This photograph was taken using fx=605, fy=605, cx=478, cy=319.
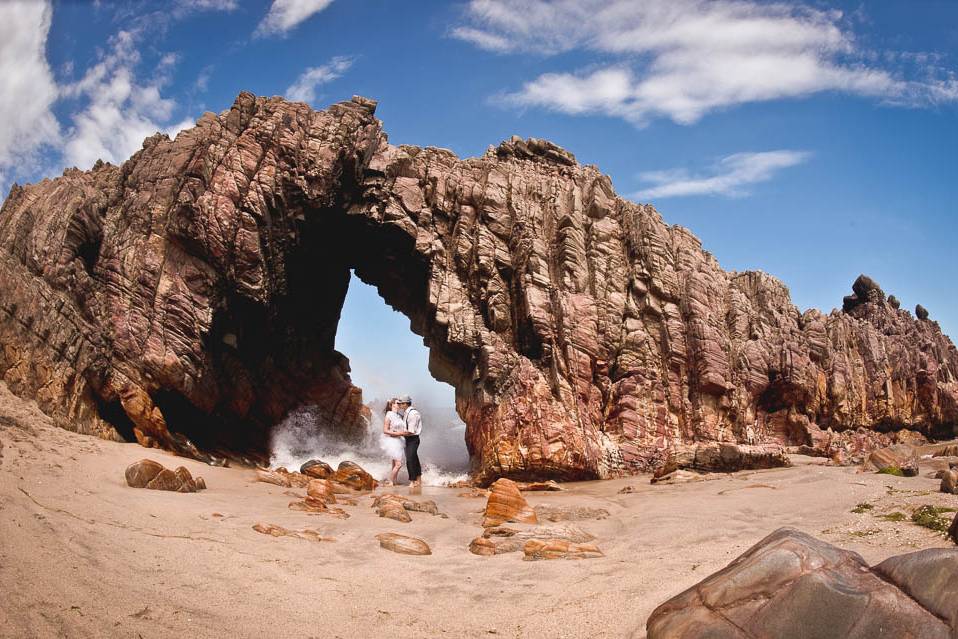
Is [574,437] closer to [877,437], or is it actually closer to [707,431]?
[707,431]

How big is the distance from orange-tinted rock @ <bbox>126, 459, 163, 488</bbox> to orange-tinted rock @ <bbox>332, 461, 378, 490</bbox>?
7079 mm

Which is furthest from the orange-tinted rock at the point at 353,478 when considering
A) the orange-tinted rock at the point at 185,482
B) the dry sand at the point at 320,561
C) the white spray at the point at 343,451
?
the orange-tinted rock at the point at 185,482

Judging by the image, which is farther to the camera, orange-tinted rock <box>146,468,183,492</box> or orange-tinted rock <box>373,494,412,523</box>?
orange-tinted rock <box>373,494,412,523</box>

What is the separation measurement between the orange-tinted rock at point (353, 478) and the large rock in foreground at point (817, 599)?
14.1 m

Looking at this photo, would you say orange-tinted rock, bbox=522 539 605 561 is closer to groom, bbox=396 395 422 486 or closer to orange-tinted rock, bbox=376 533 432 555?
orange-tinted rock, bbox=376 533 432 555

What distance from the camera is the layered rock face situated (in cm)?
1855

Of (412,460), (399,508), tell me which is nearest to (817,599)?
(399,508)

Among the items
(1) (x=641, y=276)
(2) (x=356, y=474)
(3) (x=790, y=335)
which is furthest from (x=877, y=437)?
(2) (x=356, y=474)

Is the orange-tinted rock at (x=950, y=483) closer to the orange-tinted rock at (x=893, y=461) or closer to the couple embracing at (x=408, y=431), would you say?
the orange-tinted rock at (x=893, y=461)

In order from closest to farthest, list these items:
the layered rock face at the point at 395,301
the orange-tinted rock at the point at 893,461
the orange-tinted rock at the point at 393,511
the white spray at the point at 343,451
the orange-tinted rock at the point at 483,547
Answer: the orange-tinted rock at the point at 483,547 → the orange-tinted rock at the point at 393,511 → the orange-tinted rock at the point at 893,461 → the layered rock face at the point at 395,301 → the white spray at the point at 343,451

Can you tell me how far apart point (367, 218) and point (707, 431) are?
16.2 meters

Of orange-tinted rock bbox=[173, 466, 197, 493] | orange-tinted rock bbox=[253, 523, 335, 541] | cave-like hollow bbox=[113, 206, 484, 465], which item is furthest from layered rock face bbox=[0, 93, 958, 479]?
orange-tinted rock bbox=[253, 523, 335, 541]

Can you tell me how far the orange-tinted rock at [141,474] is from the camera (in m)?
11.3

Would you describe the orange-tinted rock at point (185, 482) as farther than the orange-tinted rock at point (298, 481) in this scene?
No
